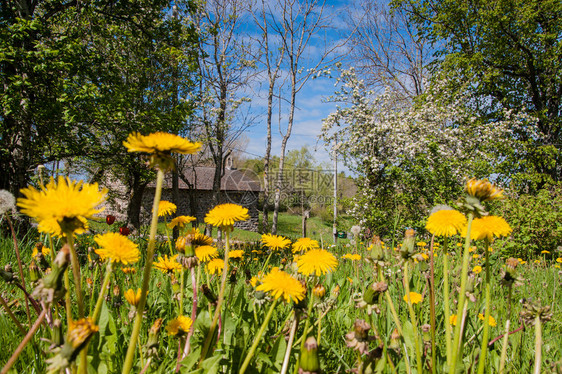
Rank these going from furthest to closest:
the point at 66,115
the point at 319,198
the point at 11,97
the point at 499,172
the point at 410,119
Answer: the point at 319,198 < the point at 410,119 < the point at 499,172 < the point at 66,115 < the point at 11,97

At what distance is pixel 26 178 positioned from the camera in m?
5.79

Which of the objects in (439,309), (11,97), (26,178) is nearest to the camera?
(439,309)

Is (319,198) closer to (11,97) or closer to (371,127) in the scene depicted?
(371,127)

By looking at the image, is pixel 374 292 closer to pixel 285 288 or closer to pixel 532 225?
pixel 285 288

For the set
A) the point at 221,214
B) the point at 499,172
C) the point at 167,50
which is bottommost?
the point at 221,214

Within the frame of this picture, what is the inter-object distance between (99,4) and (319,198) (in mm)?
18433

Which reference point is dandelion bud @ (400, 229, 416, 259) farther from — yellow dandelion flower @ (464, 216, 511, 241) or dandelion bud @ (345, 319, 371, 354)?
dandelion bud @ (345, 319, 371, 354)

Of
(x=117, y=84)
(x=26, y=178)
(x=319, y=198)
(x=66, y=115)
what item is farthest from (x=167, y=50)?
(x=319, y=198)

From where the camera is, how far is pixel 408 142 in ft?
30.1

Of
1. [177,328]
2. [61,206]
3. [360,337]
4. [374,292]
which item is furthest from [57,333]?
[374,292]

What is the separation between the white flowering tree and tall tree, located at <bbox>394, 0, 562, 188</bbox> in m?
0.67

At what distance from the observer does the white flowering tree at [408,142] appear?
7484mm

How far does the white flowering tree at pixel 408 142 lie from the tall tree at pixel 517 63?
67 cm

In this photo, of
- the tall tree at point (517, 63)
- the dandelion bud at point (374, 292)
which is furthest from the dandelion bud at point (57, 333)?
the tall tree at point (517, 63)
